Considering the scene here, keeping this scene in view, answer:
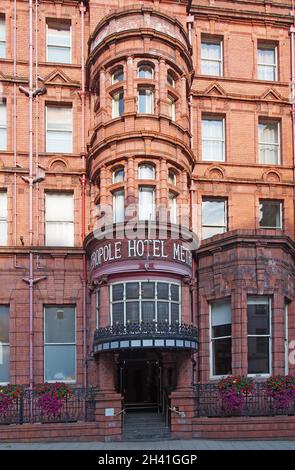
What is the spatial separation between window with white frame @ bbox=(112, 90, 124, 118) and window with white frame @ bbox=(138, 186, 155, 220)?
301 centimetres

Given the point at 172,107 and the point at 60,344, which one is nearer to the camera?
the point at 60,344

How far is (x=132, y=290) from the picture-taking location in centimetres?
2064

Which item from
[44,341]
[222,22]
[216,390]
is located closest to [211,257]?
[216,390]

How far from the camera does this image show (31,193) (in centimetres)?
2372

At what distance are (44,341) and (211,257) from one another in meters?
6.62

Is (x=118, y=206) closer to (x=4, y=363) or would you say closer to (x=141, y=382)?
(x=141, y=382)

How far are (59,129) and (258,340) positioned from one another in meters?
10.8

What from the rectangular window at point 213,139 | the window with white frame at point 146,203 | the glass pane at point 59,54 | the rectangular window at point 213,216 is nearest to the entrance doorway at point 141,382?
the window with white frame at point 146,203

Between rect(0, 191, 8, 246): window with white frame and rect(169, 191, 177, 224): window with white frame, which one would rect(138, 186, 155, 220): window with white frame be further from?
rect(0, 191, 8, 246): window with white frame

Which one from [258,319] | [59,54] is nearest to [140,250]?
[258,319]

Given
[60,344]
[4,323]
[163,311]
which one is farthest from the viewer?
[60,344]

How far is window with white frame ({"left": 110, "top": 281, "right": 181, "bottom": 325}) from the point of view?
2038 cm

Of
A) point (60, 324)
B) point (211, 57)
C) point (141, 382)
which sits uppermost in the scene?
point (211, 57)

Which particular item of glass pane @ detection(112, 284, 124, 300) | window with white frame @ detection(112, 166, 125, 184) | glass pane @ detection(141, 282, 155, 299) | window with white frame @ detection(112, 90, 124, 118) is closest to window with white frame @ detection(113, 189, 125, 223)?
window with white frame @ detection(112, 166, 125, 184)
